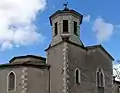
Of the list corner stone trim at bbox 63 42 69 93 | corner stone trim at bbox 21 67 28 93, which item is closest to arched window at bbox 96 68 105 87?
corner stone trim at bbox 63 42 69 93

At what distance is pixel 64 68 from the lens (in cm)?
2880

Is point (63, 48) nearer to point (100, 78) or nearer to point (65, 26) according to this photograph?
point (65, 26)

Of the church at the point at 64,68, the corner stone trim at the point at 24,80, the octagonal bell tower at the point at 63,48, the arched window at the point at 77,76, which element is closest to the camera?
the octagonal bell tower at the point at 63,48

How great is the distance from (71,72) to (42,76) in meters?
2.70

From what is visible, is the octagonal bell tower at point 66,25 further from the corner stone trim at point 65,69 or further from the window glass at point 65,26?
the corner stone trim at point 65,69

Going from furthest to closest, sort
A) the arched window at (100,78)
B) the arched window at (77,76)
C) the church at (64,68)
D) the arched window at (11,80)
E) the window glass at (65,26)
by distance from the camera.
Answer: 1. the window glass at (65,26)
2. the arched window at (100,78)
3. the arched window at (11,80)
4. the arched window at (77,76)
5. the church at (64,68)

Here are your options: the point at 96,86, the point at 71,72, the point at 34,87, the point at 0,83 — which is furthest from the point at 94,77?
the point at 0,83

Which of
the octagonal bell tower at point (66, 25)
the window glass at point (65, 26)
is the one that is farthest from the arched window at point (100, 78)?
the window glass at point (65, 26)

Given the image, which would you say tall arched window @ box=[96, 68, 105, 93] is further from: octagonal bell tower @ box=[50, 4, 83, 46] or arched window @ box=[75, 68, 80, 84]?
octagonal bell tower @ box=[50, 4, 83, 46]

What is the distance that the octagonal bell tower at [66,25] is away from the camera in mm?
31688

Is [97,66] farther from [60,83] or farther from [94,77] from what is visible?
[60,83]

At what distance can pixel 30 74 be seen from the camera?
29672 millimetres

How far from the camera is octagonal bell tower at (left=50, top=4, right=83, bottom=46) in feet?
104

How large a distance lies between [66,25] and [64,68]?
4.93 m
